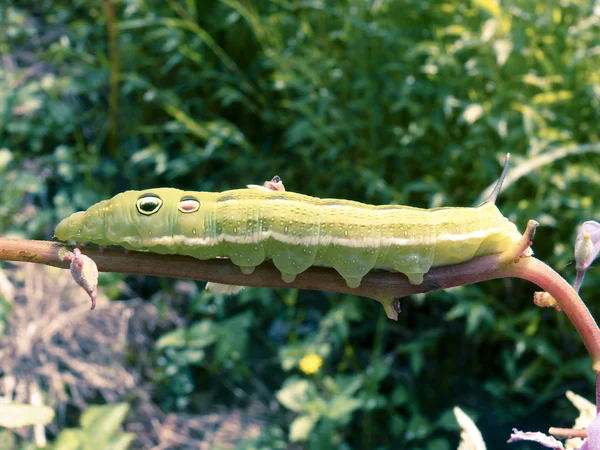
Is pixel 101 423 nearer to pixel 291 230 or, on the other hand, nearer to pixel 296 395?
pixel 296 395

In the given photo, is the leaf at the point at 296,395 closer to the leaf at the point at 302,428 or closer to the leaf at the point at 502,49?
the leaf at the point at 302,428

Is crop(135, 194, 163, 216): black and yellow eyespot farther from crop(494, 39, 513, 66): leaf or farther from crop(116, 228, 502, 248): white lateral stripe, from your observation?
crop(494, 39, 513, 66): leaf

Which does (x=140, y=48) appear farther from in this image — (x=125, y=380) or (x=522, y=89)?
(x=522, y=89)

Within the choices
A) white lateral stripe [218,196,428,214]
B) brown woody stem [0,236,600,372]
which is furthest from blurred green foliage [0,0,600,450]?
brown woody stem [0,236,600,372]

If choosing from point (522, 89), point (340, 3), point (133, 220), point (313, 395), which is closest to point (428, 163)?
point (522, 89)

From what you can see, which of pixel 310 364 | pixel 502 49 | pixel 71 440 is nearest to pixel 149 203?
pixel 71 440

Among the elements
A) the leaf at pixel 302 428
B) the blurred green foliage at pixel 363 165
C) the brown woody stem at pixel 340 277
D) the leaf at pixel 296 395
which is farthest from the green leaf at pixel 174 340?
the brown woody stem at pixel 340 277

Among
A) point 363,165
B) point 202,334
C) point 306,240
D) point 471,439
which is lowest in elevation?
point 202,334
